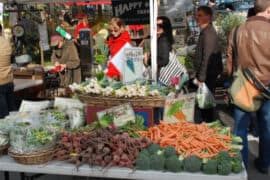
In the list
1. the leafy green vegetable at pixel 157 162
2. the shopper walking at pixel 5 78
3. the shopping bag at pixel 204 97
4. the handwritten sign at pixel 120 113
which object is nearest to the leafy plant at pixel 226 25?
the shopping bag at pixel 204 97

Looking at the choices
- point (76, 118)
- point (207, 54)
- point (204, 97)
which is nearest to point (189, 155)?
point (76, 118)

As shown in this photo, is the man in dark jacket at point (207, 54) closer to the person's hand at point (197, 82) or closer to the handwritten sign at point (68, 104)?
the person's hand at point (197, 82)

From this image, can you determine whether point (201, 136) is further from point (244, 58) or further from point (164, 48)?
point (164, 48)

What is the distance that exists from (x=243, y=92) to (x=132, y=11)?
1.76m

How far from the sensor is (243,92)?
385cm

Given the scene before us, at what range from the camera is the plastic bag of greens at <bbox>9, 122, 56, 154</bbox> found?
303 cm

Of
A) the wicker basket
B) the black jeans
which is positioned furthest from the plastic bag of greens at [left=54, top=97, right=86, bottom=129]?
the black jeans

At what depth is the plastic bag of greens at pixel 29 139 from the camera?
3029 mm

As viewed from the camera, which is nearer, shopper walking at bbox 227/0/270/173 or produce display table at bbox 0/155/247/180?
produce display table at bbox 0/155/247/180

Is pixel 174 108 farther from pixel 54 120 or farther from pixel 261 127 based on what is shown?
pixel 261 127

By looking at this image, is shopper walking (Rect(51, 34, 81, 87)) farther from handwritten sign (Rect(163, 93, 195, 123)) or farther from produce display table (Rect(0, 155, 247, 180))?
produce display table (Rect(0, 155, 247, 180))

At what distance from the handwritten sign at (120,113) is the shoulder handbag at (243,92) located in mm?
1101

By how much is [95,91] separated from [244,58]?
1.38m

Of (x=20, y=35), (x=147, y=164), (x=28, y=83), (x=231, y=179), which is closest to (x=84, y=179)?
(x=147, y=164)
